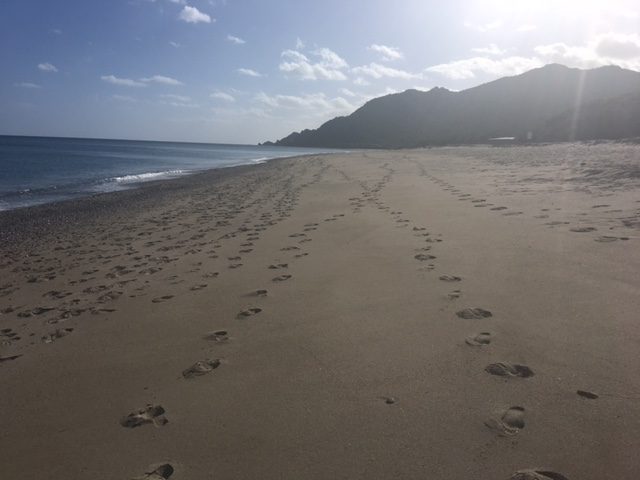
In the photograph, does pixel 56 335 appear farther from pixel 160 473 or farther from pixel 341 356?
pixel 341 356

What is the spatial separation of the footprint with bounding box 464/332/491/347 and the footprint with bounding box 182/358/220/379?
196cm

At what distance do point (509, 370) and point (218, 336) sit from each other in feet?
7.91

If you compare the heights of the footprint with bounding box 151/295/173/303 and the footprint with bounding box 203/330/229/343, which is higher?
the footprint with bounding box 203/330/229/343

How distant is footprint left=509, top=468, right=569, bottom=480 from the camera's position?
206 centimetres

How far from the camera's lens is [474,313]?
3883 mm

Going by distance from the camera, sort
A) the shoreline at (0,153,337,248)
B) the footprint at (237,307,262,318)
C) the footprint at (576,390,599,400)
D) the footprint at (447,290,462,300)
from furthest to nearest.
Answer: the shoreline at (0,153,337,248) < the footprint at (237,307,262,318) < the footprint at (447,290,462,300) < the footprint at (576,390,599,400)

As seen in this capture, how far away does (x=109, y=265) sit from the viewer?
7125 millimetres

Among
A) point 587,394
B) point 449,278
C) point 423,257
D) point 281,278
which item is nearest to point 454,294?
point 449,278

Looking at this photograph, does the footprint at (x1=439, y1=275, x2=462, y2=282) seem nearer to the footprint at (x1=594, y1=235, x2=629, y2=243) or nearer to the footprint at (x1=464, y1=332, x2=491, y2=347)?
the footprint at (x1=464, y1=332, x2=491, y2=347)

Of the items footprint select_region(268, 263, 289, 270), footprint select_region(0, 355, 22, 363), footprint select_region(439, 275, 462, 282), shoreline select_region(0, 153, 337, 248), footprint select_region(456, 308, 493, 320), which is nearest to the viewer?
footprint select_region(456, 308, 493, 320)

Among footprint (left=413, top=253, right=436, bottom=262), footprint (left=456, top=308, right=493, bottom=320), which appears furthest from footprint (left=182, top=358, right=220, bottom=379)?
footprint (left=413, top=253, right=436, bottom=262)

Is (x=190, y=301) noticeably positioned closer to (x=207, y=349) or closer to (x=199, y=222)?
(x=207, y=349)

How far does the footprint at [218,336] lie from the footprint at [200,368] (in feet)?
1.20

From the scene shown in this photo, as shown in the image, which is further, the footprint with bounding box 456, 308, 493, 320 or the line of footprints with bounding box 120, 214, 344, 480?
the footprint with bounding box 456, 308, 493, 320
